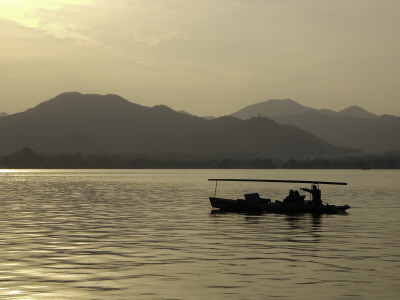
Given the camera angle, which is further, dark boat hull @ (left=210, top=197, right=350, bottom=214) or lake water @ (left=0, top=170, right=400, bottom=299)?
dark boat hull @ (left=210, top=197, right=350, bottom=214)

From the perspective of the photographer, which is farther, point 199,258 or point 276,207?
point 276,207

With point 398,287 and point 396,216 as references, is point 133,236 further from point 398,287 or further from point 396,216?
point 396,216

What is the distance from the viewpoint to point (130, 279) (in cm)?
2977

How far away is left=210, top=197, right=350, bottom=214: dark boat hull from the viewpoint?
220ft

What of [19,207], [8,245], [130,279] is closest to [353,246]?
[130,279]

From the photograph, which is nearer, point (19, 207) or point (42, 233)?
point (42, 233)

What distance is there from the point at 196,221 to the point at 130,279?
32023mm

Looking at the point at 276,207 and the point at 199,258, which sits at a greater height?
the point at 276,207

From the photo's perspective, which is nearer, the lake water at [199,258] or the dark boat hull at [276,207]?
the lake water at [199,258]

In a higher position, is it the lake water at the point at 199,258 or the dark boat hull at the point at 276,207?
the dark boat hull at the point at 276,207

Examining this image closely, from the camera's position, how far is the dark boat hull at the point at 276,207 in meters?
67.0

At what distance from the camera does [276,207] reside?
67625 mm

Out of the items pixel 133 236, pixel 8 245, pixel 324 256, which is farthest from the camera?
pixel 133 236

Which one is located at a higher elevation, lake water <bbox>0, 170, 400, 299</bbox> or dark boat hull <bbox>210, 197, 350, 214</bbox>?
dark boat hull <bbox>210, 197, 350, 214</bbox>
